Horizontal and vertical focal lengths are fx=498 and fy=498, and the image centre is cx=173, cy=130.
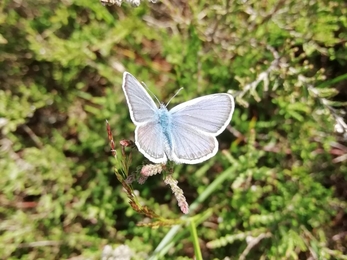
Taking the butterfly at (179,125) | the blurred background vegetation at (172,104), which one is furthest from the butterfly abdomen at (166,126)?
the blurred background vegetation at (172,104)

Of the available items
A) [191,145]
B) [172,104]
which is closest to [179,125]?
[191,145]

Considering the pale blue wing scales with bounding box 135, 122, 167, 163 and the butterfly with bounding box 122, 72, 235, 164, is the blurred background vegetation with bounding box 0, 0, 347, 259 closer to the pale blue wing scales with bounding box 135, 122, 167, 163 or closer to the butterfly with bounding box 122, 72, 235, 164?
the butterfly with bounding box 122, 72, 235, 164

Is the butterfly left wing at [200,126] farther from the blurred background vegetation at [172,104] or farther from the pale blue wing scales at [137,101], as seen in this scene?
the blurred background vegetation at [172,104]

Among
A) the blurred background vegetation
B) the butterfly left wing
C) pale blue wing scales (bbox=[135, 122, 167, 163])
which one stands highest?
the butterfly left wing

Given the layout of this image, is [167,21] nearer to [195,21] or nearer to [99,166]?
[195,21]

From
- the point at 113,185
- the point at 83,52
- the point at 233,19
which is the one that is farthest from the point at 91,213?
the point at 233,19

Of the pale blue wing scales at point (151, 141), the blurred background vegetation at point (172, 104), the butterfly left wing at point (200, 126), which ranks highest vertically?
the butterfly left wing at point (200, 126)

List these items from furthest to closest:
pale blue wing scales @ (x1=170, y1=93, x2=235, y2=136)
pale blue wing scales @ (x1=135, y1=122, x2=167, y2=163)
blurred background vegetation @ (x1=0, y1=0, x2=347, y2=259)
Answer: blurred background vegetation @ (x1=0, y1=0, x2=347, y2=259) < pale blue wing scales @ (x1=170, y1=93, x2=235, y2=136) < pale blue wing scales @ (x1=135, y1=122, x2=167, y2=163)

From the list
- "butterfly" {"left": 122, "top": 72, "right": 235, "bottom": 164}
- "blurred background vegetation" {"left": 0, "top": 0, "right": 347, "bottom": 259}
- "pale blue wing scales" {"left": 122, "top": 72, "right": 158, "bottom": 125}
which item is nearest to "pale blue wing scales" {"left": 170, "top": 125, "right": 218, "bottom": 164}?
"butterfly" {"left": 122, "top": 72, "right": 235, "bottom": 164}
